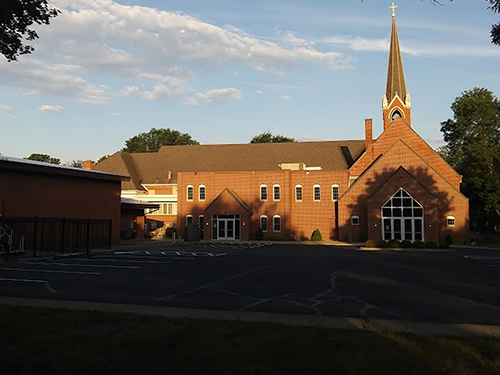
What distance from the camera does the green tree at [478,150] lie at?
54.9m

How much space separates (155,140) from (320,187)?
188ft

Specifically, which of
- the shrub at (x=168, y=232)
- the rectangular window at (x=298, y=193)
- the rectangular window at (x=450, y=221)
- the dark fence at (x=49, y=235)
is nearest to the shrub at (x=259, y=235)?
the rectangular window at (x=298, y=193)

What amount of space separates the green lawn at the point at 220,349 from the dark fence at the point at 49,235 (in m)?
18.3

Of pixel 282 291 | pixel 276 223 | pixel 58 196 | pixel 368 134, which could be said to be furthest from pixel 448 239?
pixel 282 291

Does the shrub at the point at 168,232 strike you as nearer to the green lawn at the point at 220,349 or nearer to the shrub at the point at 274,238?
the shrub at the point at 274,238

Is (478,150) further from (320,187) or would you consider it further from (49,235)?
(49,235)

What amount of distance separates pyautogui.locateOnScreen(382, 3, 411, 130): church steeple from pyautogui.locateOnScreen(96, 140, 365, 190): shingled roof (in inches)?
207

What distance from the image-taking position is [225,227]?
52844 millimetres

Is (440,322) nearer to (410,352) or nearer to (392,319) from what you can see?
(392,319)

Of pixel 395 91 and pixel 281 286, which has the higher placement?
pixel 395 91

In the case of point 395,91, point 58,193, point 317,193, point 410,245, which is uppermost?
point 395,91

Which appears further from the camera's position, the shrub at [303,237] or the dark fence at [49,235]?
the shrub at [303,237]

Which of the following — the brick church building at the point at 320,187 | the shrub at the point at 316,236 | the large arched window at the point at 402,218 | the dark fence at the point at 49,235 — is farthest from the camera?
the shrub at the point at 316,236

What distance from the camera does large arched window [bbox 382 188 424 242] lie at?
45.8 m
